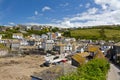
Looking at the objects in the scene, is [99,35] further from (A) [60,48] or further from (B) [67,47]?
(A) [60,48]

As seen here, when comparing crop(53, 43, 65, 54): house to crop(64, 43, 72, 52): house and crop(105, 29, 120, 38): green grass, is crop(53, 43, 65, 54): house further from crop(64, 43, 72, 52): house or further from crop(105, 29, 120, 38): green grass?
crop(105, 29, 120, 38): green grass

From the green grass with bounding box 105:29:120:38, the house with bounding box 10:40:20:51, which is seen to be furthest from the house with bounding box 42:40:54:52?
the green grass with bounding box 105:29:120:38

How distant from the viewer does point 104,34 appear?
116938 millimetres

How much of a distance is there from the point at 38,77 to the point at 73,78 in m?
4.58

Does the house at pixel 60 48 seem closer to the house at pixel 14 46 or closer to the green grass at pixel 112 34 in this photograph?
the house at pixel 14 46

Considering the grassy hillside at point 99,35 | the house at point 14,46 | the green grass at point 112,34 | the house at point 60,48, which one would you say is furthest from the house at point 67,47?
the green grass at point 112,34

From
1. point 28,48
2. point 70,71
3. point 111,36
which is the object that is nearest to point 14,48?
point 28,48

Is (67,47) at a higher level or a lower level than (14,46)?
lower

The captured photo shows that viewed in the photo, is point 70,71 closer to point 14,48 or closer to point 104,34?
point 14,48

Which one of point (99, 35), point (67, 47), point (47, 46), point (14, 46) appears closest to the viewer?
point (67, 47)

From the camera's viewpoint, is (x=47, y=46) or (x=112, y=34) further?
(x=112, y=34)

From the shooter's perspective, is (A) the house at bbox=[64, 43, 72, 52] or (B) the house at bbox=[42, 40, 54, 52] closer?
(A) the house at bbox=[64, 43, 72, 52]

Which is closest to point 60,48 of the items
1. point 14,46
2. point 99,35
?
point 14,46

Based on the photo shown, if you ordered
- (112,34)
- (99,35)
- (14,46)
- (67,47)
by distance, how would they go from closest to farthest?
(67,47) → (14,46) → (112,34) → (99,35)
